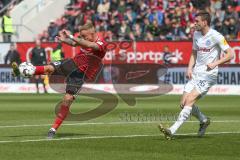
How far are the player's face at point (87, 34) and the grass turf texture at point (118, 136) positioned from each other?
1.93m

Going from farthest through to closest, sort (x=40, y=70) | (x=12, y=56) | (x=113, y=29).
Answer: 1. (x=113, y=29)
2. (x=12, y=56)
3. (x=40, y=70)

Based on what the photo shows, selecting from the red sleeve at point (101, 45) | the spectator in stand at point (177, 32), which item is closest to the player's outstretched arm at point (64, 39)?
the red sleeve at point (101, 45)

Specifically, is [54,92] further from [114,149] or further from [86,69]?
[114,149]

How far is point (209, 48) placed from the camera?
15.2m

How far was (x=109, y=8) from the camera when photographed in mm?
43531

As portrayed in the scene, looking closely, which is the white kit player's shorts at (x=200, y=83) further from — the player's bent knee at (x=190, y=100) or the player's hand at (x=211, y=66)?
the player's hand at (x=211, y=66)

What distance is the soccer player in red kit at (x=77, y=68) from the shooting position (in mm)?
15406

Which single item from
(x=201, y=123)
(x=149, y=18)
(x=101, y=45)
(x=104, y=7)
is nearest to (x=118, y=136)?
(x=201, y=123)

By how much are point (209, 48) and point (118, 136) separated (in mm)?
2479

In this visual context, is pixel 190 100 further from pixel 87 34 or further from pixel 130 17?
pixel 130 17

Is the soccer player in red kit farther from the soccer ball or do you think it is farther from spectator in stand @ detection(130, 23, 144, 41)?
spectator in stand @ detection(130, 23, 144, 41)

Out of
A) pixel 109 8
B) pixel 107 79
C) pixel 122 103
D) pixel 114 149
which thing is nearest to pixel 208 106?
pixel 122 103

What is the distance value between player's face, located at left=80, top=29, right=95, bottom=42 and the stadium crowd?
22980mm

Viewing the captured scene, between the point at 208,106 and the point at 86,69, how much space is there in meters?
11.4
